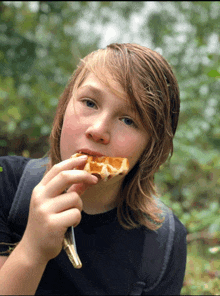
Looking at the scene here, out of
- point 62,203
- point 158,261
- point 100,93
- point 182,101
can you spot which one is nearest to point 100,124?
point 100,93

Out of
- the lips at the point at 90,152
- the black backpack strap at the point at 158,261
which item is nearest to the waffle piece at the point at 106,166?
the lips at the point at 90,152

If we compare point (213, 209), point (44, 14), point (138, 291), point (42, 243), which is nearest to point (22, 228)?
point (42, 243)

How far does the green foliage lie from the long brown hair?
0.90 ft

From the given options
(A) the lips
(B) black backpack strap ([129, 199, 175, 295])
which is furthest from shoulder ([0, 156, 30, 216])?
(B) black backpack strap ([129, 199, 175, 295])

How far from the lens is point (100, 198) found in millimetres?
1436

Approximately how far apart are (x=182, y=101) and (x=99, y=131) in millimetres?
2720

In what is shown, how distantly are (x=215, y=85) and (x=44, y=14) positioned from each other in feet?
9.07

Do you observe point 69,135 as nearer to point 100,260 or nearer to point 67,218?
point 67,218

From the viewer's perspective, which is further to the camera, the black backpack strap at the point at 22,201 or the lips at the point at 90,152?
the black backpack strap at the point at 22,201

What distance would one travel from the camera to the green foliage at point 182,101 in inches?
115

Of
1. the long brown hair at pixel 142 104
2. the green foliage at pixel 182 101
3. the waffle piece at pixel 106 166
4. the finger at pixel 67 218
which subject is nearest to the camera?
the finger at pixel 67 218

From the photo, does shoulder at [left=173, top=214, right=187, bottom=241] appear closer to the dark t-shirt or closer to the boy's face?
the dark t-shirt

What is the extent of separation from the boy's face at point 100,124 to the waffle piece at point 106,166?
0.03 metres

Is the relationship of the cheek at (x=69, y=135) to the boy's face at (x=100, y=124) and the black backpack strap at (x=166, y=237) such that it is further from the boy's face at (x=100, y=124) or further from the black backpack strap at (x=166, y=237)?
the black backpack strap at (x=166, y=237)
